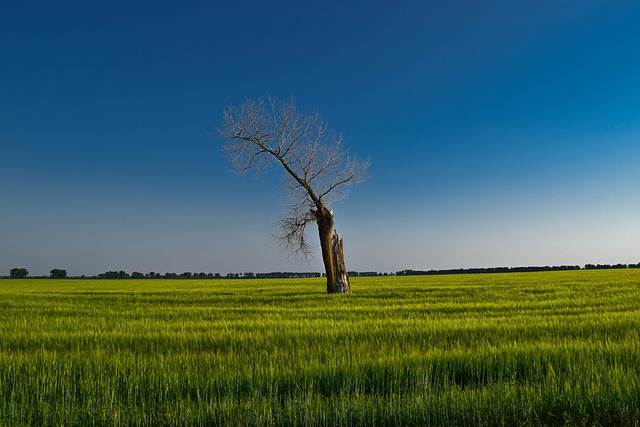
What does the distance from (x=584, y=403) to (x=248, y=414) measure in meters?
2.90

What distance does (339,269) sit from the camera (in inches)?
1019

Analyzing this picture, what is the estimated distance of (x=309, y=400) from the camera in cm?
409

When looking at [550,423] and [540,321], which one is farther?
[540,321]

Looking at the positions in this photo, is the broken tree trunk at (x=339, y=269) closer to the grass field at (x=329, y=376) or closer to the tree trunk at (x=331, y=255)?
the tree trunk at (x=331, y=255)

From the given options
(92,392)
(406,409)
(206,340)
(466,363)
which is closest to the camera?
(406,409)

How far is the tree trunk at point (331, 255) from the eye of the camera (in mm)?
25656

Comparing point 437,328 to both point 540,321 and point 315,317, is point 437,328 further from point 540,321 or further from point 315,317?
point 315,317

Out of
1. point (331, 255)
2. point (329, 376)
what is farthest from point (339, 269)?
point (329, 376)

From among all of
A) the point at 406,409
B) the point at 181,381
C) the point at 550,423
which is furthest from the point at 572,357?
the point at 181,381

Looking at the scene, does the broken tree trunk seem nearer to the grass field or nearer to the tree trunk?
the tree trunk

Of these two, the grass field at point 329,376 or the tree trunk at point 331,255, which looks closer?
the grass field at point 329,376

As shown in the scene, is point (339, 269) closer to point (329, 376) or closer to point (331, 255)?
point (331, 255)

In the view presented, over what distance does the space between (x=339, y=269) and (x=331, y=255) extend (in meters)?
0.93


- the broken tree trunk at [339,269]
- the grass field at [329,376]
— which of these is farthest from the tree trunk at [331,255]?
the grass field at [329,376]
